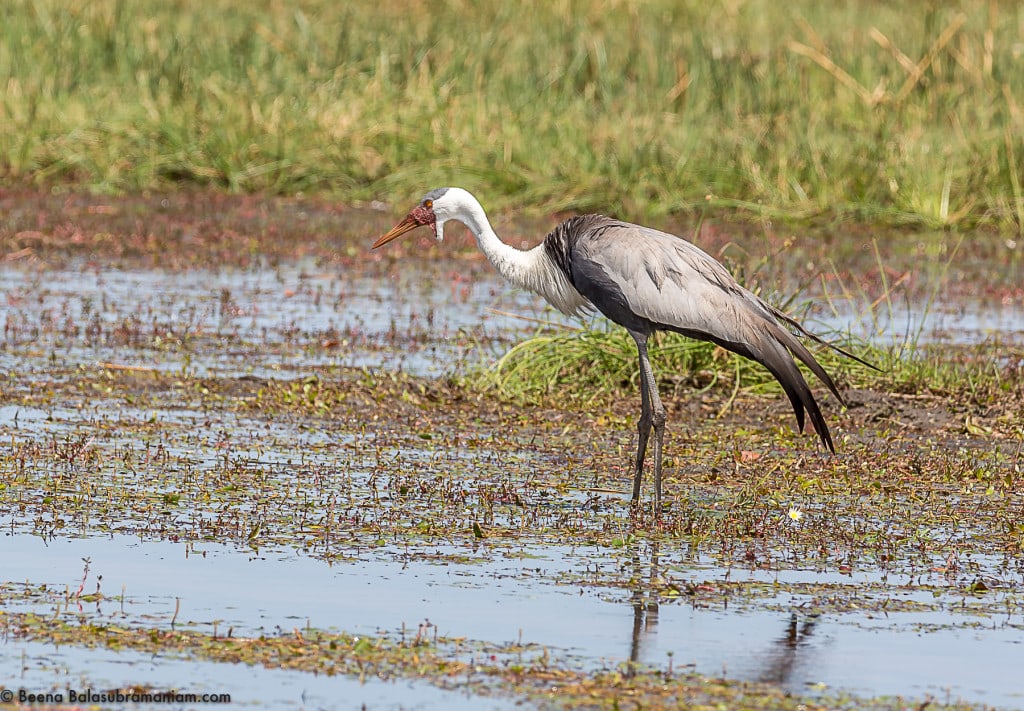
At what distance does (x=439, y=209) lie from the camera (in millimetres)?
8250

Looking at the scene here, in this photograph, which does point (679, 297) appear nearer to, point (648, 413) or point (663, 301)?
point (663, 301)

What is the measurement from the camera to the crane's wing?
7371 mm

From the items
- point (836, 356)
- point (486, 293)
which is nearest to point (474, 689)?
point (836, 356)

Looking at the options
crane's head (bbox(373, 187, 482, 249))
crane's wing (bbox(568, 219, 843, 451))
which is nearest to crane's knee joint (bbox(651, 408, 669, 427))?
crane's wing (bbox(568, 219, 843, 451))

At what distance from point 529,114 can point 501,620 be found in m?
11.6

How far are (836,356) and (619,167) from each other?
247 inches

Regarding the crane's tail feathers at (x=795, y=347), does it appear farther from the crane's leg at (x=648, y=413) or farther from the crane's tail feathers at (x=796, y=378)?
the crane's leg at (x=648, y=413)

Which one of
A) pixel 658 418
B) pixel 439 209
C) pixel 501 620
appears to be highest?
pixel 439 209

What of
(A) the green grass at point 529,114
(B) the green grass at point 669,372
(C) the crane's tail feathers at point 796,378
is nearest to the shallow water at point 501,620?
(C) the crane's tail feathers at point 796,378

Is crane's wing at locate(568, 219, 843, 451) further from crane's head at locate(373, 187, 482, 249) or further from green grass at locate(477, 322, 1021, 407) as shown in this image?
green grass at locate(477, 322, 1021, 407)

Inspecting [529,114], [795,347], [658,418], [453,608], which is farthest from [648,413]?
[529,114]

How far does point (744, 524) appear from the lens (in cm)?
675

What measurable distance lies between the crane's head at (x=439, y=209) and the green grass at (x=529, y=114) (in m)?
7.03

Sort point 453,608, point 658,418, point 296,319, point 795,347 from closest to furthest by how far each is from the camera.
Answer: point 453,608
point 795,347
point 658,418
point 296,319
